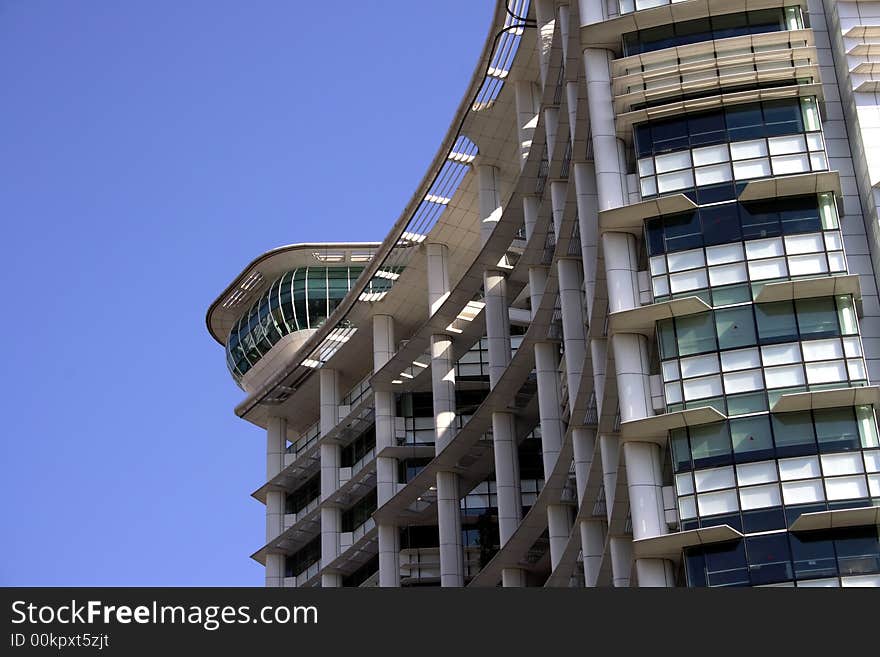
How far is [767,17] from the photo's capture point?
2044 inches

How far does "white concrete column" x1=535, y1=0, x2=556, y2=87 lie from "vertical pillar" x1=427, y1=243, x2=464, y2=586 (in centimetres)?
1700

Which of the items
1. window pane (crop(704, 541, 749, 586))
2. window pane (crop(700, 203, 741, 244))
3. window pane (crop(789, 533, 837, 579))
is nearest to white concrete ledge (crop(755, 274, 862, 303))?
window pane (crop(700, 203, 741, 244))

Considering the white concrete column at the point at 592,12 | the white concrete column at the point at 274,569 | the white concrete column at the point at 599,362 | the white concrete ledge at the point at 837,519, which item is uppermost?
the white concrete column at the point at 592,12

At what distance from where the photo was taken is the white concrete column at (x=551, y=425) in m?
63.2

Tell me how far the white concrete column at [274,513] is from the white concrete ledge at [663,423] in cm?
4810

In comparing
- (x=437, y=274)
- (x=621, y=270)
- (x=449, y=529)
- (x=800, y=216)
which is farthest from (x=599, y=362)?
(x=437, y=274)

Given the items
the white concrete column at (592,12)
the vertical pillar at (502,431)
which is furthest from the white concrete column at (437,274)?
the white concrete column at (592,12)

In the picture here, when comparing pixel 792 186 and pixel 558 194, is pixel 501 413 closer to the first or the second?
pixel 558 194

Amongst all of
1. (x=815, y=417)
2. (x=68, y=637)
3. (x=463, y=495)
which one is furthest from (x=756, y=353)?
(x=463, y=495)

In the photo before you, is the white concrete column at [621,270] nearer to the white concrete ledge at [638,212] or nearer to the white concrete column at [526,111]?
the white concrete ledge at [638,212]

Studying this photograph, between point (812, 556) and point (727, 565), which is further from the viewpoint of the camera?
point (727, 565)

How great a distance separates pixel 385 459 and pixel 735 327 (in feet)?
124

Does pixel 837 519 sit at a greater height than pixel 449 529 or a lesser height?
lesser

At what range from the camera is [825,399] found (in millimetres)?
46062
